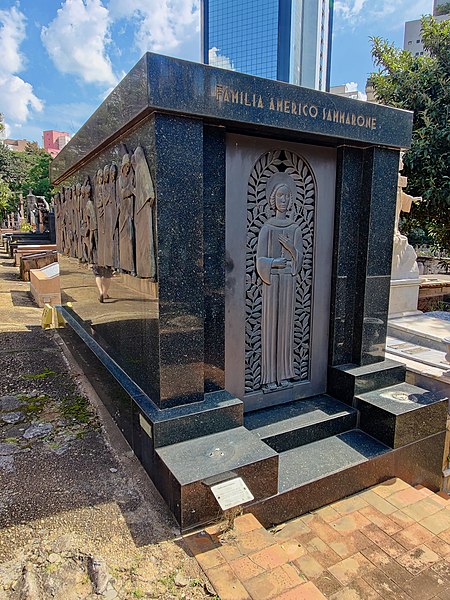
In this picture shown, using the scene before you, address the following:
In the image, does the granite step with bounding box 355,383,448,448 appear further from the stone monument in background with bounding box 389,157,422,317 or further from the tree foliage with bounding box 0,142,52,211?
the tree foliage with bounding box 0,142,52,211

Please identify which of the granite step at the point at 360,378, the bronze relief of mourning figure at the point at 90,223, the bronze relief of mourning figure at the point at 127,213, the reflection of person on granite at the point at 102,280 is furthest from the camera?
the bronze relief of mourning figure at the point at 90,223

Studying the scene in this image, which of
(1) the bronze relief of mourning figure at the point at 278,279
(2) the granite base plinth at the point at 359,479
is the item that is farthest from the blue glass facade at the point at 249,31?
(2) the granite base plinth at the point at 359,479

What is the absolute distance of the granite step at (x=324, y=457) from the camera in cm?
272

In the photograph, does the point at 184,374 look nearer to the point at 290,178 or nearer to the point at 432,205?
the point at 290,178

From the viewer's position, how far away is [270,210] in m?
3.21

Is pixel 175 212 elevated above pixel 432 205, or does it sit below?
below

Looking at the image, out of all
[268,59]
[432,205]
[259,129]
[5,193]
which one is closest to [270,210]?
[259,129]

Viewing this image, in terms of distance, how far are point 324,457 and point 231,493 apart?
1071mm

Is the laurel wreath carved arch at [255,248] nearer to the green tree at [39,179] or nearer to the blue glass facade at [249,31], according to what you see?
the green tree at [39,179]

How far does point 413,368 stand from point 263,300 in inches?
91.3

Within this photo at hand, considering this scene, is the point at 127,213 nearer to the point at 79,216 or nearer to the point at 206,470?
the point at 206,470

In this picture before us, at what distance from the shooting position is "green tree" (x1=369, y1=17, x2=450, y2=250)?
859 centimetres

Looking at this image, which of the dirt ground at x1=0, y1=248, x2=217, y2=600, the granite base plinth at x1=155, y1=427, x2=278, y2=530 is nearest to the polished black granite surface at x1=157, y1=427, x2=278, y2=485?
the granite base plinth at x1=155, y1=427, x2=278, y2=530

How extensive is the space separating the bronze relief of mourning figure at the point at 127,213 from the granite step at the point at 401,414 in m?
2.22
